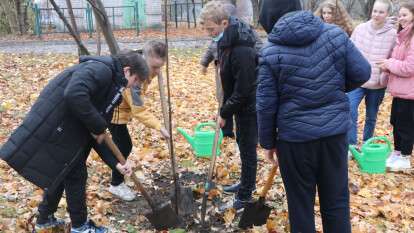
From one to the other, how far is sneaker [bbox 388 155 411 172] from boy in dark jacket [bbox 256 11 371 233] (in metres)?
2.47

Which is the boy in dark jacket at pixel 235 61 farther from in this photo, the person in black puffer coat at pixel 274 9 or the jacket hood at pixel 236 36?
the person in black puffer coat at pixel 274 9

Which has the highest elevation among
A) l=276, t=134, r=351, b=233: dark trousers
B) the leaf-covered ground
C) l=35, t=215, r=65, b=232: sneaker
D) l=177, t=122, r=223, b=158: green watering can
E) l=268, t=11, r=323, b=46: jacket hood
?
l=268, t=11, r=323, b=46: jacket hood

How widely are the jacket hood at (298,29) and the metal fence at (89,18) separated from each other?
1729 centimetres

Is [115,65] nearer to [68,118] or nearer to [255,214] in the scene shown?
[68,118]

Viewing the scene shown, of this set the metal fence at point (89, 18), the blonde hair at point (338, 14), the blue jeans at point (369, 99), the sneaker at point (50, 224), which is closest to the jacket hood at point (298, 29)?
the sneaker at point (50, 224)

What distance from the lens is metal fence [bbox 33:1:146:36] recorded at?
1989 centimetres

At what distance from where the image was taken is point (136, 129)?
643 centimetres

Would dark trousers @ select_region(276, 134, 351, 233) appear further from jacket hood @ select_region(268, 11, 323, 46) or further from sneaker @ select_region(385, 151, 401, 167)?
sneaker @ select_region(385, 151, 401, 167)

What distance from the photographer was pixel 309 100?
2.63 m

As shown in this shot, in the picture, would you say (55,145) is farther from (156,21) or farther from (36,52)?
(156,21)

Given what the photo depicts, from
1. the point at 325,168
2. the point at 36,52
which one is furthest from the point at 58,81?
the point at 36,52

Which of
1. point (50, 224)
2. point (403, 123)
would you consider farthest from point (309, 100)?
point (403, 123)

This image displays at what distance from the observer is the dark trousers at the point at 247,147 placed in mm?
3805

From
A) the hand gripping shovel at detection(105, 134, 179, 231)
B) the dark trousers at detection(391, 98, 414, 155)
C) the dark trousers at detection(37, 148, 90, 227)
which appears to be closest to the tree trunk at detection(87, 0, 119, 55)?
the dark trousers at detection(37, 148, 90, 227)
